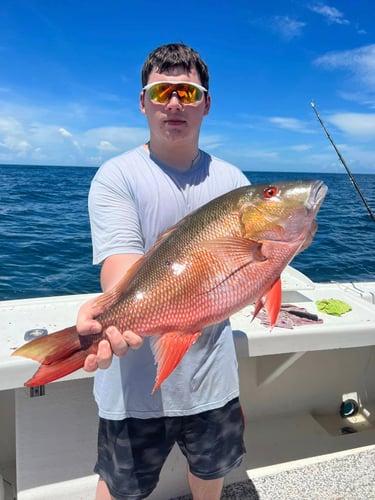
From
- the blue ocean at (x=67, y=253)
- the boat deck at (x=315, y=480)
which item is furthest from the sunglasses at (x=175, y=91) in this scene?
the blue ocean at (x=67, y=253)

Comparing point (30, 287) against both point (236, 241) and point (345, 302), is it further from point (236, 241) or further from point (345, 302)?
point (236, 241)

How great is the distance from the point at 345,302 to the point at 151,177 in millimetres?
2153

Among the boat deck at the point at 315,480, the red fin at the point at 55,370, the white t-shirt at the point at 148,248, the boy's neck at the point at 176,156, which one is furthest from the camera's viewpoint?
the boat deck at the point at 315,480

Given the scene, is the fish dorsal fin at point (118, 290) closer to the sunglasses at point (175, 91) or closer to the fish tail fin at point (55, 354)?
the fish tail fin at point (55, 354)

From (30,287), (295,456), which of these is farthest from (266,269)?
(30,287)

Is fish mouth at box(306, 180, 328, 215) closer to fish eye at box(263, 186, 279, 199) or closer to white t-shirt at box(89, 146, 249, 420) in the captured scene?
fish eye at box(263, 186, 279, 199)

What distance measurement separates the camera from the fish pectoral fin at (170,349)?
163 centimetres

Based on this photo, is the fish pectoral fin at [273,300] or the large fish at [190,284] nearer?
the large fish at [190,284]

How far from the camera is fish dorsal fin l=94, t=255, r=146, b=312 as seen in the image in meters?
1.65

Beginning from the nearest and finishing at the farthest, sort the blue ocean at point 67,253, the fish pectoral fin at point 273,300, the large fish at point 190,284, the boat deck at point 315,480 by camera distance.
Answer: the large fish at point 190,284, the fish pectoral fin at point 273,300, the boat deck at point 315,480, the blue ocean at point 67,253

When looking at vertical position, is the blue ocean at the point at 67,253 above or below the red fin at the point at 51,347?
below

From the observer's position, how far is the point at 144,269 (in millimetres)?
1686

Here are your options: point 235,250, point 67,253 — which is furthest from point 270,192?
point 67,253

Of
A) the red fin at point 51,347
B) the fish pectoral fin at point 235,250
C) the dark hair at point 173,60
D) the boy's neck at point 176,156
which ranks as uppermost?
the dark hair at point 173,60
